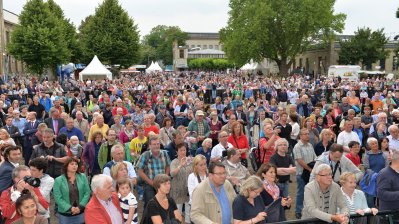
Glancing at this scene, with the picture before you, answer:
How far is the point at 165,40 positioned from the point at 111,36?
64183 mm

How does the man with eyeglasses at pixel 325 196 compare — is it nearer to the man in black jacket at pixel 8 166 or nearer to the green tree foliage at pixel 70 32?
the man in black jacket at pixel 8 166

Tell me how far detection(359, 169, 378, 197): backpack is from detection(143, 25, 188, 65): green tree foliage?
94.9m

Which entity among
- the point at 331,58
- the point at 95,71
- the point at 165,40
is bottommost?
the point at 95,71

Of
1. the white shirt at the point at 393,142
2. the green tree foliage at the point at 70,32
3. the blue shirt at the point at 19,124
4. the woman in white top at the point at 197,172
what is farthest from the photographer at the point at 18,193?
the green tree foliage at the point at 70,32

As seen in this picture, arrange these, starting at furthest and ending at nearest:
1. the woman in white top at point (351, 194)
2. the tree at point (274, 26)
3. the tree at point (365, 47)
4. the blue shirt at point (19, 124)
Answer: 1. the tree at point (365, 47)
2. the tree at point (274, 26)
3. the blue shirt at point (19, 124)
4. the woman in white top at point (351, 194)

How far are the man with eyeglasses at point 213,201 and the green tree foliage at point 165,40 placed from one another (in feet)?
317

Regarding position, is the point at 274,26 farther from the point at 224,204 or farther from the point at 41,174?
the point at 224,204

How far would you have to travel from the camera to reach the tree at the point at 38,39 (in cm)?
3803

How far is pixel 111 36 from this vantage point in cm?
4669

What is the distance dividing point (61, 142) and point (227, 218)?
176 inches

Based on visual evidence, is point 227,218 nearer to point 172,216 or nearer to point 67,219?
point 172,216

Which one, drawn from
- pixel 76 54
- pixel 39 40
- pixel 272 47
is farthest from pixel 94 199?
pixel 76 54

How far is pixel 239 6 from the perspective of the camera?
158ft

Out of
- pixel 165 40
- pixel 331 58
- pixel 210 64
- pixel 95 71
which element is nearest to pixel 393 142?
pixel 95 71
